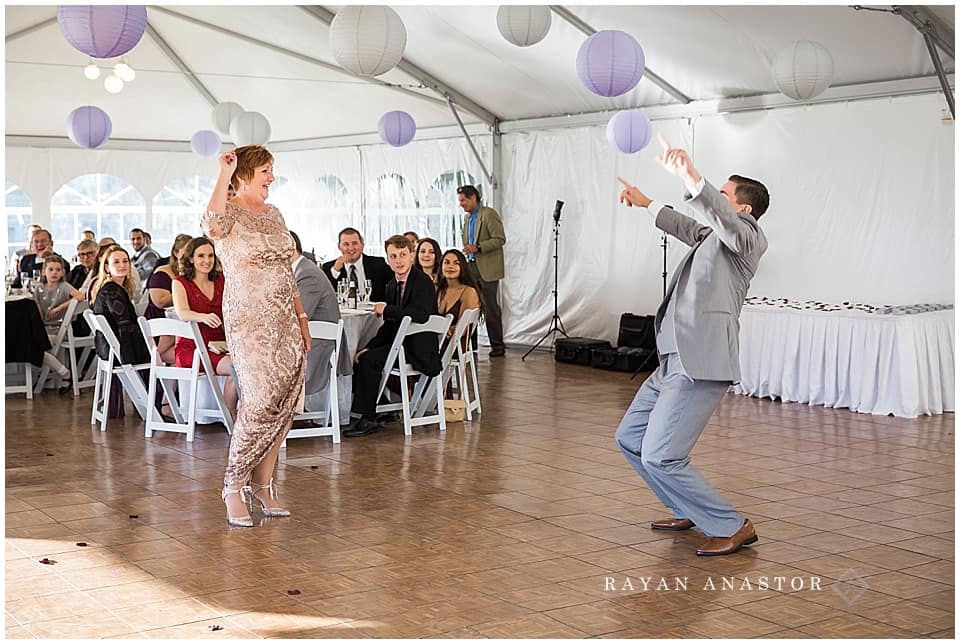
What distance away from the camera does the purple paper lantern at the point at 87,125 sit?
1227 centimetres

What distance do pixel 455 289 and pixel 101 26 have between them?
288 cm

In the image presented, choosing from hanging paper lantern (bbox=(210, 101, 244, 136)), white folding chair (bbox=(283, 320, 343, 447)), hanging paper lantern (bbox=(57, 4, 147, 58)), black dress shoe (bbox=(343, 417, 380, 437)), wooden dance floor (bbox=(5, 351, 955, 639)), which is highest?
hanging paper lantern (bbox=(210, 101, 244, 136))

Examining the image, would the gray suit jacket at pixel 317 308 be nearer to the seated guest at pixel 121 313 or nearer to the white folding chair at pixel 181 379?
the white folding chair at pixel 181 379

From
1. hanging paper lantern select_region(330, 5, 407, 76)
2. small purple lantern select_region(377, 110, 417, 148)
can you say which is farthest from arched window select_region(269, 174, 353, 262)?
hanging paper lantern select_region(330, 5, 407, 76)

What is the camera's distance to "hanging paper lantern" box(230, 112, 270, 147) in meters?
12.6

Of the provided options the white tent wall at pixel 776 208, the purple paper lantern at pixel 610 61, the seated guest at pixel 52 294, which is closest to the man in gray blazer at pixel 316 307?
the purple paper lantern at pixel 610 61

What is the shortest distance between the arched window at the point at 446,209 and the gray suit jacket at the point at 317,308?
700 centimetres

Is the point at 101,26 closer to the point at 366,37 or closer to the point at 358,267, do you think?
the point at 366,37

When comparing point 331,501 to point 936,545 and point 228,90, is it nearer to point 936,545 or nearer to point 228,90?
point 936,545

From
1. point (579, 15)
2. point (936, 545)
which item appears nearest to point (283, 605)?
point (936, 545)

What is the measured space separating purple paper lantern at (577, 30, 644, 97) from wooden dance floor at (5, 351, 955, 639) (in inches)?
98.4

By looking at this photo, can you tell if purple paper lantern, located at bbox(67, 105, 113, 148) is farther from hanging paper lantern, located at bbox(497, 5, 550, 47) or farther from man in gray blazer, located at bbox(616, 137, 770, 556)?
man in gray blazer, located at bbox(616, 137, 770, 556)

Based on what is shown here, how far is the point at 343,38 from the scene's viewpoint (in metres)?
8.36

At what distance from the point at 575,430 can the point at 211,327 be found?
2.47 metres
